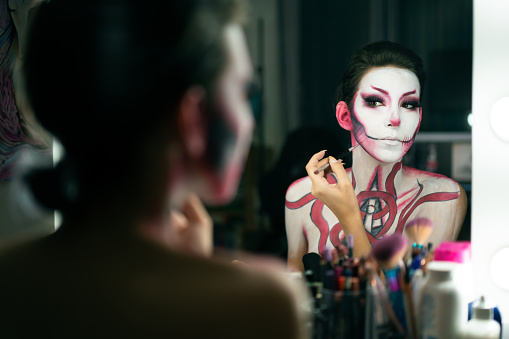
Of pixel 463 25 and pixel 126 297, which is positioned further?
pixel 463 25

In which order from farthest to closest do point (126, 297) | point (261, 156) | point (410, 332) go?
1. point (261, 156)
2. point (410, 332)
3. point (126, 297)

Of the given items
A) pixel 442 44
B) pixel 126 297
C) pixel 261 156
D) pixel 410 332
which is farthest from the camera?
pixel 261 156

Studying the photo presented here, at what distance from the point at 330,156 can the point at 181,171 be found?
0.58 metres

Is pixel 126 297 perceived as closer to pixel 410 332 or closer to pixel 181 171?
pixel 181 171

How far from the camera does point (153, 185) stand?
1.56ft

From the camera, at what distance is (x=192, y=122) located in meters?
0.47

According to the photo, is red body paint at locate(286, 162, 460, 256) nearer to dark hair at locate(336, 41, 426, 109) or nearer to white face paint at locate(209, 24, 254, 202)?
dark hair at locate(336, 41, 426, 109)

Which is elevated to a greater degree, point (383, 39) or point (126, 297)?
point (383, 39)

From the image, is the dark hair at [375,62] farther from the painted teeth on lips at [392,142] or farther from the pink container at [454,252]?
the pink container at [454,252]

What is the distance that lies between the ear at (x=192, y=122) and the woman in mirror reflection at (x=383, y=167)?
0.58 meters

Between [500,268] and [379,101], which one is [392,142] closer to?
[379,101]

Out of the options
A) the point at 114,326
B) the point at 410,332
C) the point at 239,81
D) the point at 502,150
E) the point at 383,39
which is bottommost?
the point at 410,332

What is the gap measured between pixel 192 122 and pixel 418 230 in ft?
2.10

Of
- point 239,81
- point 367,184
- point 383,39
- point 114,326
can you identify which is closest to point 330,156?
point 367,184
